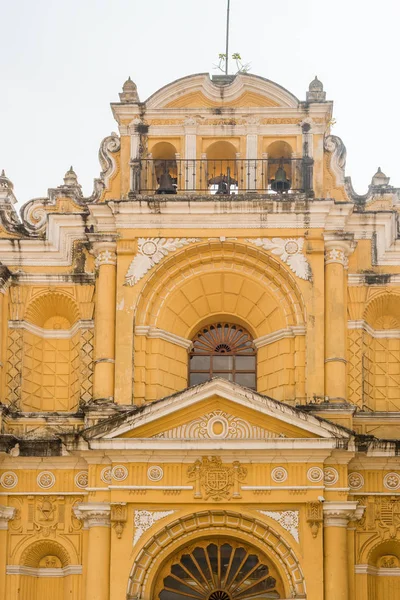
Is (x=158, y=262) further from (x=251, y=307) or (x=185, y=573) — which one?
(x=185, y=573)

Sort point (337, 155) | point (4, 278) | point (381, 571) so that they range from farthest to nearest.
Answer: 1. point (337, 155)
2. point (4, 278)
3. point (381, 571)

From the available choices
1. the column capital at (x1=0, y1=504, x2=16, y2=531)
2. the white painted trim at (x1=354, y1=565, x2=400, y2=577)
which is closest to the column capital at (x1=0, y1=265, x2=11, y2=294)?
the column capital at (x1=0, y1=504, x2=16, y2=531)

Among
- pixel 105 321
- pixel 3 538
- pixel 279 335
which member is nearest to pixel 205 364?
pixel 279 335

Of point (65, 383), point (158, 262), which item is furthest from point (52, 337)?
point (158, 262)

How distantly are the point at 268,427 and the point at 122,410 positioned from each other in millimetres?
2857

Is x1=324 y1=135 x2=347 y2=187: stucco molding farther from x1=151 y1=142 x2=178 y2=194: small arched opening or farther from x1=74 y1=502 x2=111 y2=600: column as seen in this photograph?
x1=74 y1=502 x2=111 y2=600: column

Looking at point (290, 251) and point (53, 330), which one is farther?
point (53, 330)

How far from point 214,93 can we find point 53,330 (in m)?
5.91

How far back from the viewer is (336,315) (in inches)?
1140

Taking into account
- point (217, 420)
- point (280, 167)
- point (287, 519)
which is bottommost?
point (287, 519)

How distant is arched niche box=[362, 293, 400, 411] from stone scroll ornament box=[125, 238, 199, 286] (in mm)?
3972

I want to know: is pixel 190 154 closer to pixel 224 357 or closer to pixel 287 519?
pixel 224 357

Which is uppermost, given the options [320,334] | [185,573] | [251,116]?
[251,116]

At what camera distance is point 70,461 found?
28.7m
